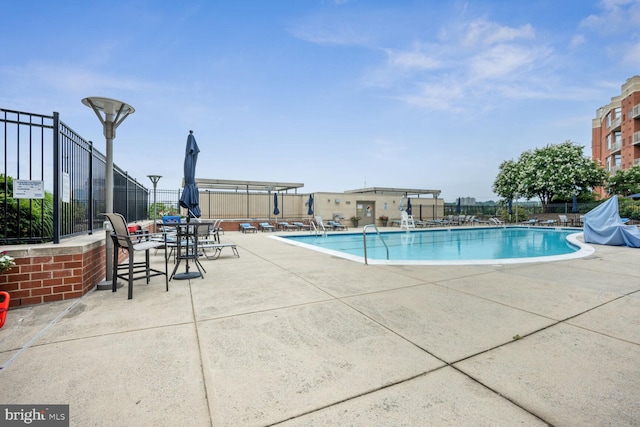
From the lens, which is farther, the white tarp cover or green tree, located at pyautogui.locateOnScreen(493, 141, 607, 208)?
green tree, located at pyautogui.locateOnScreen(493, 141, 607, 208)

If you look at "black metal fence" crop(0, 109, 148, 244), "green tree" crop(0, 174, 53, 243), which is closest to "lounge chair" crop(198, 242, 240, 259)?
"black metal fence" crop(0, 109, 148, 244)

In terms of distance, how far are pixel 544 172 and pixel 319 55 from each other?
22.0 meters

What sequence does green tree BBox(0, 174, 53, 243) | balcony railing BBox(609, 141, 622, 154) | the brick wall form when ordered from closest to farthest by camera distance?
the brick wall → green tree BBox(0, 174, 53, 243) → balcony railing BBox(609, 141, 622, 154)

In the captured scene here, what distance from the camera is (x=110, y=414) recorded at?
1.50 m

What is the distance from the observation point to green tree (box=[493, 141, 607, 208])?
23.3 metres

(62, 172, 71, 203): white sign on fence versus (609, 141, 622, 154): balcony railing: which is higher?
(609, 141, 622, 154): balcony railing

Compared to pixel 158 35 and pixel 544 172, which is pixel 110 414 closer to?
pixel 158 35

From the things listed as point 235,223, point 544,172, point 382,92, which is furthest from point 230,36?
point 544,172

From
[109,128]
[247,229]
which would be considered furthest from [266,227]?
[109,128]

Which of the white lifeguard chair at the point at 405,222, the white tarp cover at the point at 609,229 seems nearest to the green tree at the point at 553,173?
the white lifeguard chair at the point at 405,222

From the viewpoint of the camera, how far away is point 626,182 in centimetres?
2348

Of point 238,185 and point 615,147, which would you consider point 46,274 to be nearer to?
point 238,185

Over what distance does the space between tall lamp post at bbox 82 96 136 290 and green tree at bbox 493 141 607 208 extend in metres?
29.3

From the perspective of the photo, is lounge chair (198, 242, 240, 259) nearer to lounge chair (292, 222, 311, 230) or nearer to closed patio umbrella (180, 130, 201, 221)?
closed patio umbrella (180, 130, 201, 221)
